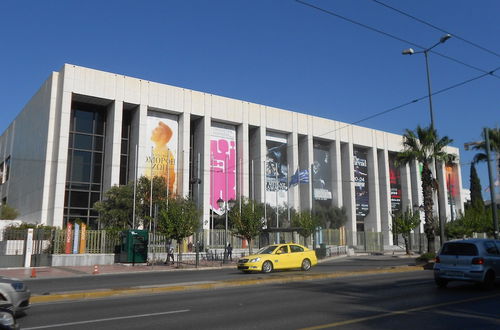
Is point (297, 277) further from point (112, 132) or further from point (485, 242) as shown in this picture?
point (112, 132)

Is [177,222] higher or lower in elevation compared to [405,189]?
lower

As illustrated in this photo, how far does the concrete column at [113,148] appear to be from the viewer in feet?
148

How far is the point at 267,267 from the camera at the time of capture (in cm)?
2170

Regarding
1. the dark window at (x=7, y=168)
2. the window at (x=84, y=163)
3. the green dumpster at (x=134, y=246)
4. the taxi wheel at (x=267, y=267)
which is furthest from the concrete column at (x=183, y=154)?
the taxi wheel at (x=267, y=267)

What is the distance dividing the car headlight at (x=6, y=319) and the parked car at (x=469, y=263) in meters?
12.4

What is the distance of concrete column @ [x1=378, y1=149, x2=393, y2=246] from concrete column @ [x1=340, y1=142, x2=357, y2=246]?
737 cm

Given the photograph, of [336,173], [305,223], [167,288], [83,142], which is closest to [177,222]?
[305,223]

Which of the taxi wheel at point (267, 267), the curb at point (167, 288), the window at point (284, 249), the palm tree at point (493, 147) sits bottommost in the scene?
the curb at point (167, 288)

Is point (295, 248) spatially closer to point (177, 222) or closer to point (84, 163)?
point (177, 222)

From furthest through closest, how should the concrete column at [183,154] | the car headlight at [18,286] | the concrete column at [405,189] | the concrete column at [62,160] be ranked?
the concrete column at [405,189] → the concrete column at [183,154] → the concrete column at [62,160] → the car headlight at [18,286]

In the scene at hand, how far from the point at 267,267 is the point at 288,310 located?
12.2 meters

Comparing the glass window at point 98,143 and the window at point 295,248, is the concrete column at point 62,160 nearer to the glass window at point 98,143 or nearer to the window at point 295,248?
the glass window at point 98,143

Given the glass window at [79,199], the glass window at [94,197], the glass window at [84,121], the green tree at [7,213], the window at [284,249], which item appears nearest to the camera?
the window at [284,249]

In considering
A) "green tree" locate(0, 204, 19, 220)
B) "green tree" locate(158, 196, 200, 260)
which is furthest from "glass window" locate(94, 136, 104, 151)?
"green tree" locate(158, 196, 200, 260)
